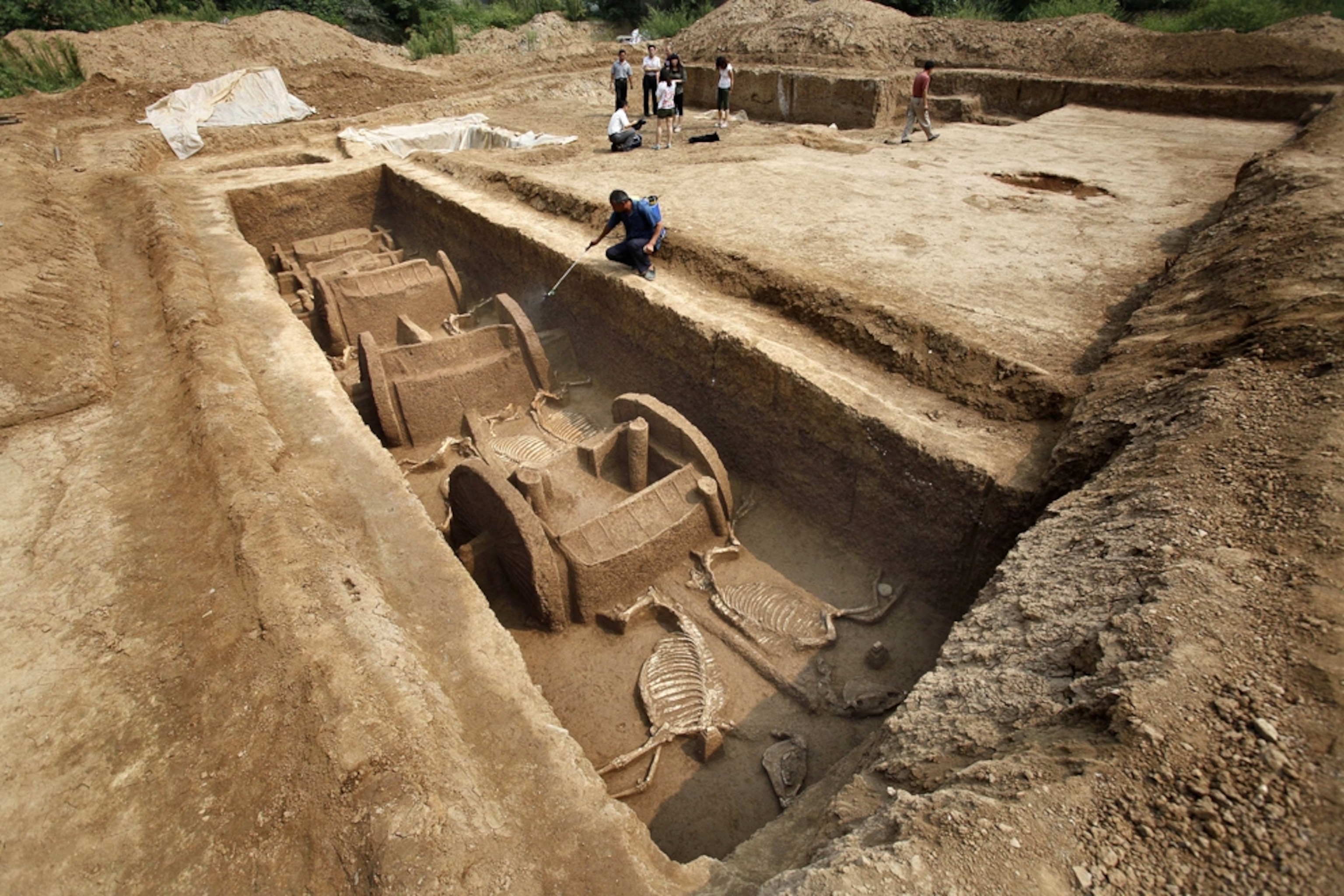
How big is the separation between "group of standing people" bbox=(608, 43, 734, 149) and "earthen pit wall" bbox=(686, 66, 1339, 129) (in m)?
1.05

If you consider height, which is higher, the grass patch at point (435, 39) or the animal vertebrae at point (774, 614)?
the grass patch at point (435, 39)

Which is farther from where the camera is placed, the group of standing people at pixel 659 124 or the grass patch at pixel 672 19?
the grass patch at pixel 672 19

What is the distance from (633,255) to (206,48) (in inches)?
600

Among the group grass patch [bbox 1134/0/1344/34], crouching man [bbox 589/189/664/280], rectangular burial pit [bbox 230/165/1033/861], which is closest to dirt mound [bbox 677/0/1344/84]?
grass patch [bbox 1134/0/1344/34]

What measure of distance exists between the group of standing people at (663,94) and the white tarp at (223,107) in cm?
640

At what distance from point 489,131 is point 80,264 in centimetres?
728

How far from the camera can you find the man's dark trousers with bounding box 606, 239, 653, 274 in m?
5.65

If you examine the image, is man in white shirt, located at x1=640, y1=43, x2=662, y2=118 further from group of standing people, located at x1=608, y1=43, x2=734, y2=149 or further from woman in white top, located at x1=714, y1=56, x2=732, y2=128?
woman in white top, located at x1=714, y1=56, x2=732, y2=128

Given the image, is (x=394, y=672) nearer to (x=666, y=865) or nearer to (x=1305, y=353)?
(x=666, y=865)

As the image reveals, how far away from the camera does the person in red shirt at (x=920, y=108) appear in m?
9.69

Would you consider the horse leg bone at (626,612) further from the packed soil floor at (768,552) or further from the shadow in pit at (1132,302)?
the shadow in pit at (1132,302)

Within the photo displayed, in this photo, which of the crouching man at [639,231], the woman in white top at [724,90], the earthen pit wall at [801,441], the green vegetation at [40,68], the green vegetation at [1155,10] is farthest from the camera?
the green vegetation at [1155,10]

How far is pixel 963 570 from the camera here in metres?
3.71

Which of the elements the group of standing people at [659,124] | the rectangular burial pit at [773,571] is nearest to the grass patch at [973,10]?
the group of standing people at [659,124]
